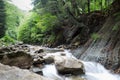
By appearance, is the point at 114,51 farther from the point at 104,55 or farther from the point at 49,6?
the point at 49,6

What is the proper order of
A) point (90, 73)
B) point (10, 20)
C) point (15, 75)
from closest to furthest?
point (15, 75), point (90, 73), point (10, 20)

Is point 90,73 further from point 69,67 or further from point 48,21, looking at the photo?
point 48,21

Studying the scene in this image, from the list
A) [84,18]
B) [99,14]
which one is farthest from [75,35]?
[99,14]

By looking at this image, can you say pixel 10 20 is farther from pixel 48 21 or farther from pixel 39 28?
pixel 48 21

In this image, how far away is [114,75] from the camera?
9.67 metres

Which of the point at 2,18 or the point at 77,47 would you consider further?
the point at 2,18

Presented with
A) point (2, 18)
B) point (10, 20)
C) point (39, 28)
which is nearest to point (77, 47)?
point (39, 28)

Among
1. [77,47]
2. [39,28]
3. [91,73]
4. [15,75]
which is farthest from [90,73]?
[39,28]

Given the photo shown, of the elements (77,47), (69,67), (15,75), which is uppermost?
(15,75)

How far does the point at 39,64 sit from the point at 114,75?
4188 mm

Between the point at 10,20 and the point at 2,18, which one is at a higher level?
the point at 2,18

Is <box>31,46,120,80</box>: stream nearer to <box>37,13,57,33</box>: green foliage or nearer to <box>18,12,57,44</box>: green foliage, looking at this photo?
<box>37,13,57,33</box>: green foliage

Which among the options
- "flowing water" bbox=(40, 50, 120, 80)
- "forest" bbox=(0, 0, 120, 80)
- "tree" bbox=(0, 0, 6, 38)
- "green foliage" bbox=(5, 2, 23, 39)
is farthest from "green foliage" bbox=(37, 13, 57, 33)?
"flowing water" bbox=(40, 50, 120, 80)

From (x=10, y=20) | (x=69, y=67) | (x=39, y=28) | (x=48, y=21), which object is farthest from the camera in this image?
(x=10, y=20)
